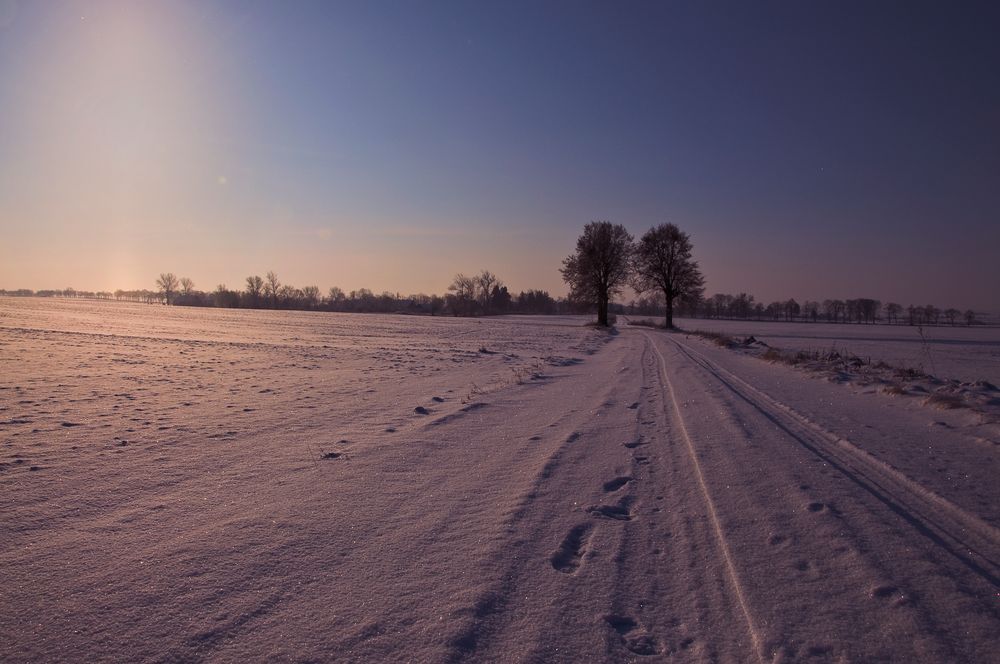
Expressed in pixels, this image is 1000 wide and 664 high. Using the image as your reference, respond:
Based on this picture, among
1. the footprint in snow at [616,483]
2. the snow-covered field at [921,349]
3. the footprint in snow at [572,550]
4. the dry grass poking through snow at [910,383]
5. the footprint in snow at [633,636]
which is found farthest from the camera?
the snow-covered field at [921,349]

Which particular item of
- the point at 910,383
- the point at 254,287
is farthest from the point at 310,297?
the point at 910,383

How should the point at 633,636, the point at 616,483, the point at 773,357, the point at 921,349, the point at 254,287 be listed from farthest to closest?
the point at 254,287
the point at 921,349
the point at 773,357
the point at 616,483
the point at 633,636

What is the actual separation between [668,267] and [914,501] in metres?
51.2

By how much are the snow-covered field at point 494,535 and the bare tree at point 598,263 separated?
4399 cm

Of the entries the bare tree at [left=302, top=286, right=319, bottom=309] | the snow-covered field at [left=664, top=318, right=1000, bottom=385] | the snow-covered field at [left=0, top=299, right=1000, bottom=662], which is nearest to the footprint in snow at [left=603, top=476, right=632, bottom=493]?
the snow-covered field at [left=0, top=299, right=1000, bottom=662]

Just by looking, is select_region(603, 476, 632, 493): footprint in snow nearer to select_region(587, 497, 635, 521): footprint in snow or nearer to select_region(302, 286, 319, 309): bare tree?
select_region(587, 497, 635, 521): footprint in snow

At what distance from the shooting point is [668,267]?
5300 centimetres

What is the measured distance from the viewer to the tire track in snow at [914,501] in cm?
354

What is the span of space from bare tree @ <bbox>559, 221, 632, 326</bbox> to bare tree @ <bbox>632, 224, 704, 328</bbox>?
214cm

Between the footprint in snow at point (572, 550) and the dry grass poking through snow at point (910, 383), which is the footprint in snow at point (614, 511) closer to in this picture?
the footprint in snow at point (572, 550)

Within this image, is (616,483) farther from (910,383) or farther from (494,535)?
(910,383)

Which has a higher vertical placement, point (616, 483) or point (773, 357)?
point (773, 357)

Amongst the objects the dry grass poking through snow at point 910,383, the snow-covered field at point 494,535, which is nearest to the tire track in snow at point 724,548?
the snow-covered field at point 494,535

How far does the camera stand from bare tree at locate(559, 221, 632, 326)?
2042 inches
